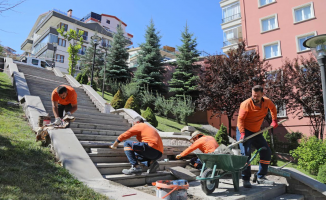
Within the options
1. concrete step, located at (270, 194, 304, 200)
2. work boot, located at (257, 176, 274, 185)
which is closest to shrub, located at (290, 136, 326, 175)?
concrete step, located at (270, 194, 304, 200)

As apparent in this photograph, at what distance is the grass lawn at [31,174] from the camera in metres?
2.82

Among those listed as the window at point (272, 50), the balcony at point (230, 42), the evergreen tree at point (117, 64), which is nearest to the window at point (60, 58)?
the evergreen tree at point (117, 64)

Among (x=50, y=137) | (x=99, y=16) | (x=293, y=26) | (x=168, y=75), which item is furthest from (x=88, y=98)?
(x=99, y=16)

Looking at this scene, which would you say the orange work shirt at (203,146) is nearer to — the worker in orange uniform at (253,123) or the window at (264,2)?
the worker in orange uniform at (253,123)

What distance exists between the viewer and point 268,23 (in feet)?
69.3

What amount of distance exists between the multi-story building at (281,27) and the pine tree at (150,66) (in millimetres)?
6862

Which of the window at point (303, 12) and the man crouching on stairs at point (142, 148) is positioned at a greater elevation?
the window at point (303, 12)

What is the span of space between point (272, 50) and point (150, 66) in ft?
37.3

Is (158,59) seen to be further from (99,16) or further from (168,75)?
(99,16)

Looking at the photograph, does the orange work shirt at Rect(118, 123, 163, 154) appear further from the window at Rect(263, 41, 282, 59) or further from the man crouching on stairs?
the window at Rect(263, 41, 282, 59)

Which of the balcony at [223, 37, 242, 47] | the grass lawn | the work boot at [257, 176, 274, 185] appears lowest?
the work boot at [257, 176, 274, 185]

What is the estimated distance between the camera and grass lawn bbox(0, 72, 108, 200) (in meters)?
2.82

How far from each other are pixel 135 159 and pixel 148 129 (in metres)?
0.72

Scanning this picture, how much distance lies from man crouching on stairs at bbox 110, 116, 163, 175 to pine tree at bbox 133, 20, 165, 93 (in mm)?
15312
